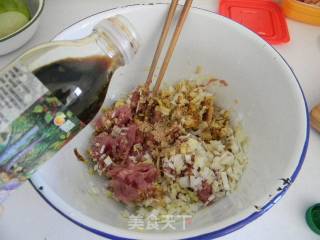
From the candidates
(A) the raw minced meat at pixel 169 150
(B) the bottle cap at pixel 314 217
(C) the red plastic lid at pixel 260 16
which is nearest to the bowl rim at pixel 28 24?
(A) the raw minced meat at pixel 169 150

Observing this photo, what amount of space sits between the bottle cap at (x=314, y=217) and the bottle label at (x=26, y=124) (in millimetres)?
389

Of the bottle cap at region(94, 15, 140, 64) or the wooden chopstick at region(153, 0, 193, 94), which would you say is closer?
the bottle cap at region(94, 15, 140, 64)

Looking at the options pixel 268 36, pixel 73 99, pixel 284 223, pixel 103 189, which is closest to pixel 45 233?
pixel 103 189

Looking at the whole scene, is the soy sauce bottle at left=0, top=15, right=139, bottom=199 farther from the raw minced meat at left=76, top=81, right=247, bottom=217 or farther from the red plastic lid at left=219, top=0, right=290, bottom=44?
the red plastic lid at left=219, top=0, right=290, bottom=44

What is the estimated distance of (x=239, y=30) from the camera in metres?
0.63

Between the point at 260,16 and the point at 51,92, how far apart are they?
0.60m

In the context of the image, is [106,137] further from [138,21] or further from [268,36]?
[268,36]

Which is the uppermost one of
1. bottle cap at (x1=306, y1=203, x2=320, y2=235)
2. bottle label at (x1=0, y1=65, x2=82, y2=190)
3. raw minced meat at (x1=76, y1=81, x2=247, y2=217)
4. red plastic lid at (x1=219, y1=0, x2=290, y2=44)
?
bottle label at (x1=0, y1=65, x2=82, y2=190)

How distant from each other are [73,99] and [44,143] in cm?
6

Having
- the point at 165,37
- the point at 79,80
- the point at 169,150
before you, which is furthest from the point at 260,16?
the point at 79,80

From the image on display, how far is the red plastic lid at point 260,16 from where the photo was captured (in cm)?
80

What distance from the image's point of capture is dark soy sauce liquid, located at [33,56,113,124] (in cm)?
42

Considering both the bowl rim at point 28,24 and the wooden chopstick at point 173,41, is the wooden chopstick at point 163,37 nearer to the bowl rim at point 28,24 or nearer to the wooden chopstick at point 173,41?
the wooden chopstick at point 173,41

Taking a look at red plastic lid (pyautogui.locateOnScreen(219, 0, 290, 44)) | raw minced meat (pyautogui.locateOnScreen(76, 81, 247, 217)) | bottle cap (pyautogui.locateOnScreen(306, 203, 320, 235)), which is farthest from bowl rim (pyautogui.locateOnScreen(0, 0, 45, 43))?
bottle cap (pyautogui.locateOnScreen(306, 203, 320, 235))
